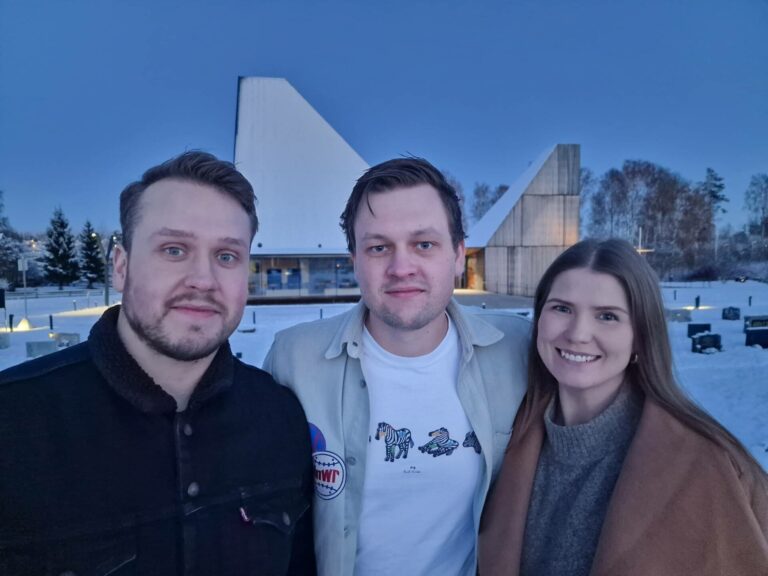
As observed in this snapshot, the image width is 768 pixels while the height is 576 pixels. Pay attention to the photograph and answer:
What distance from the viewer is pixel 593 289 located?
2.05m

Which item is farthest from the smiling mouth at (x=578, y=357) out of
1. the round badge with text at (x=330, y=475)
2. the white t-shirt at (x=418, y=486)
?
the round badge with text at (x=330, y=475)

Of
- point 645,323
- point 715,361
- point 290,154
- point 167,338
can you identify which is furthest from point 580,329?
point 290,154

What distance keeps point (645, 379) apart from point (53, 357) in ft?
9.14

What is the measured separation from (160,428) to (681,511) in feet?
7.25

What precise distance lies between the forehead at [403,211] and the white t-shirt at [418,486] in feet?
3.04

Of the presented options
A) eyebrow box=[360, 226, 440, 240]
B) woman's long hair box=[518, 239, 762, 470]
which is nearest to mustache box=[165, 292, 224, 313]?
eyebrow box=[360, 226, 440, 240]

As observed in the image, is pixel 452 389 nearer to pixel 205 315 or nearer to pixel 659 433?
pixel 659 433

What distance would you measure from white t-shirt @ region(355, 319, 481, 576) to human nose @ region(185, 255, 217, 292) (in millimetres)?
1072

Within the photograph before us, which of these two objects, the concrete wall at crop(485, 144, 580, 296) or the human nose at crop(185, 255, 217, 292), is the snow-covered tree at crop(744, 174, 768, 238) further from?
the human nose at crop(185, 255, 217, 292)

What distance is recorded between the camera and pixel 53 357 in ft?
5.79

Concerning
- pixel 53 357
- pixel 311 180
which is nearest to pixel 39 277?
pixel 311 180

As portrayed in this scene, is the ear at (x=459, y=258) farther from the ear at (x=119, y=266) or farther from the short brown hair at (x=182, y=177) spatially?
the ear at (x=119, y=266)

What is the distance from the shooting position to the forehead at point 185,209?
5.93 feet

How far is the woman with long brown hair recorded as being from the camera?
1638 millimetres
